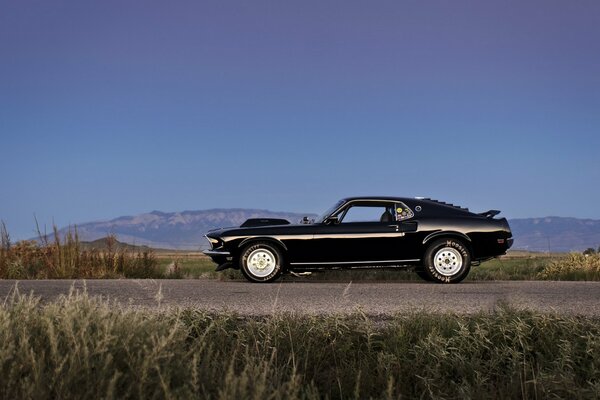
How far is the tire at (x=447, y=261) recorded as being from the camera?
12008 millimetres

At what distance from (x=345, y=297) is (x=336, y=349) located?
2.46 meters

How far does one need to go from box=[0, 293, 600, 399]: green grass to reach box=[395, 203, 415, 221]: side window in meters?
5.32

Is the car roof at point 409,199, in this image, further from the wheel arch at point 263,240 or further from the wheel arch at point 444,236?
the wheel arch at point 263,240

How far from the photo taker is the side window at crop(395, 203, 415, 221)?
12406mm

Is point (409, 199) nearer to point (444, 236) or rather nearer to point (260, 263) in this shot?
point (444, 236)

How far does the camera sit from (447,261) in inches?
475

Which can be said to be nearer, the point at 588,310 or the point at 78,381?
the point at 78,381

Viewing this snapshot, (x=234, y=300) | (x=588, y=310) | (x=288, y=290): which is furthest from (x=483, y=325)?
(x=288, y=290)

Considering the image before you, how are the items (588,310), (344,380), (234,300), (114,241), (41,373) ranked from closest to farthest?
(41,373) < (344,380) < (588,310) < (234,300) < (114,241)

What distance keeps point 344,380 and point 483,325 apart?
170 centimetres

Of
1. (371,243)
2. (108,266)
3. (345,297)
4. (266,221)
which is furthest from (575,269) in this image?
(108,266)

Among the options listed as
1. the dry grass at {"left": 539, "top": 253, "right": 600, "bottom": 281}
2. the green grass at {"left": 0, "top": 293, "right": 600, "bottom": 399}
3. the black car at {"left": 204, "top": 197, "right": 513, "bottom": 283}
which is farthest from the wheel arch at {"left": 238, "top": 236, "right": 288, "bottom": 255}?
the dry grass at {"left": 539, "top": 253, "right": 600, "bottom": 281}

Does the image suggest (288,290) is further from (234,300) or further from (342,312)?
(342,312)

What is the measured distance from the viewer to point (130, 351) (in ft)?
14.3
